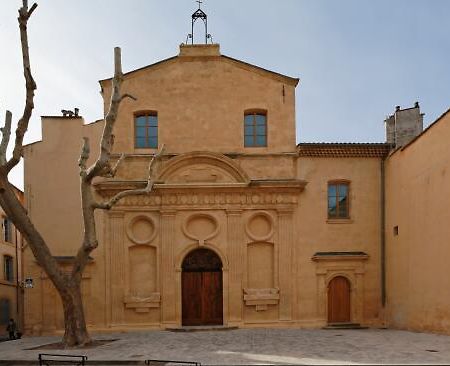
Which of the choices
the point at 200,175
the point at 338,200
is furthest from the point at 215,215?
the point at 338,200

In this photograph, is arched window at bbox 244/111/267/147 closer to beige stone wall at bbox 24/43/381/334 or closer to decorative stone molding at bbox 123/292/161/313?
beige stone wall at bbox 24/43/381/334

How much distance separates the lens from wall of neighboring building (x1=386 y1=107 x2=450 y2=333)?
648 inches

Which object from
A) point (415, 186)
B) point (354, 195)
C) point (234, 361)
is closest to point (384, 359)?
point (234, 361)

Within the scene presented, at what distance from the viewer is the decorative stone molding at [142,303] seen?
66.9 ft

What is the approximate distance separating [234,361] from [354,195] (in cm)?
1084

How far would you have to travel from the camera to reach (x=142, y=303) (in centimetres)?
2039

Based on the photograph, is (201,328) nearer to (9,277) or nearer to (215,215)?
(215,215)

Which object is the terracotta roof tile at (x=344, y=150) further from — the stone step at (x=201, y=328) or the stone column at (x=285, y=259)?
the stone step at (x=201, y=328)

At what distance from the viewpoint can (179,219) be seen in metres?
20.9

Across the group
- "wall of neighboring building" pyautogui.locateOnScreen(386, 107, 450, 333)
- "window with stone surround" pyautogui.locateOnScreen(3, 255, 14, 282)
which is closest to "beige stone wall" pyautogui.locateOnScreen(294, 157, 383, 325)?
"wall of neighboring building" pyautogui.locateOnScreen(386, 107, 450, 333)

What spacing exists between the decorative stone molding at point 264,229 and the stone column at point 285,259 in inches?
14.0

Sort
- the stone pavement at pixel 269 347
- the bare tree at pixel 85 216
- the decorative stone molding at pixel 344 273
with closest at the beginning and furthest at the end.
Result: the stone pavement at pixel 269 347
the bare tree at pixel 85 216
the decorative stone molding at pixel 344 273

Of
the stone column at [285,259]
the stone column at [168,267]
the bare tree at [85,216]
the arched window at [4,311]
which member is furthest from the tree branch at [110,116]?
the arched window at [4,311]

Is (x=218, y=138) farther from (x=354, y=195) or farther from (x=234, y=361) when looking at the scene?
(x=234, y=361)
